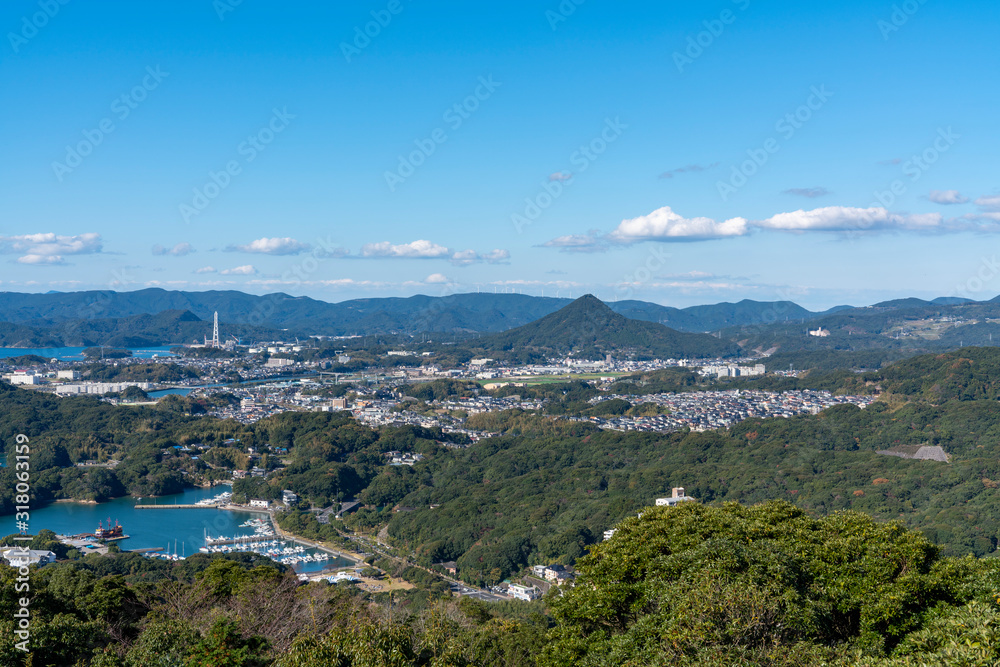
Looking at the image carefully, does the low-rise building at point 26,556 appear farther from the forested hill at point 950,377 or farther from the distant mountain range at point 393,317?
the distant mountain range at point 393,317

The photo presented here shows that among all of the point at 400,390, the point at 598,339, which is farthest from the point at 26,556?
the point at 598,339

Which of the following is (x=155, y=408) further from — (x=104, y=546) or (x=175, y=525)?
(x=104, y=546)

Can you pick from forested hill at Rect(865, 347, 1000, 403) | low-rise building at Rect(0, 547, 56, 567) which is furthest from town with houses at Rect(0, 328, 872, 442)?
low-rise building at Rect(0, 547, 56, 567)

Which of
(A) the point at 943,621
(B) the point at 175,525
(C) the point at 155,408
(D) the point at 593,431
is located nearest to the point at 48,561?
(B) the point at 175,525

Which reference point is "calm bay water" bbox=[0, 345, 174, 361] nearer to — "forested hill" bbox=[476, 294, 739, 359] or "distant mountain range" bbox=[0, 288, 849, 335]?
"distant mountain range" bbox=[0, 288, 849, 335]

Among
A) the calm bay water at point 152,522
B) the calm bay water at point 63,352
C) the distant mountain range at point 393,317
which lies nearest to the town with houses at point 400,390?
the calm bay water at point 63,352

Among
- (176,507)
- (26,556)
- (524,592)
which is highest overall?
(26,556)

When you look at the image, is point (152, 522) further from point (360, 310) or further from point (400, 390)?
point (360, 310)
